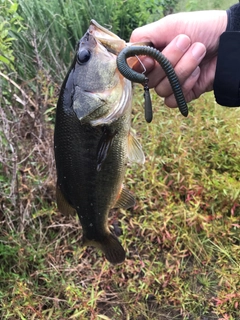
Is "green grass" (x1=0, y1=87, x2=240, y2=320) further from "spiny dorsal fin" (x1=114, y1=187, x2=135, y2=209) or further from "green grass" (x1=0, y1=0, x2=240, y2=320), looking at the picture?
"spiny dorsal fin" (x1=114, y1=187, x2=135, y2=209)

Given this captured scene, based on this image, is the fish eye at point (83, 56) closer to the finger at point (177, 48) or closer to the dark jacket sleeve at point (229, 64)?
the finger at point (177, 48)

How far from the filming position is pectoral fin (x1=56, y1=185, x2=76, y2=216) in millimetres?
1737

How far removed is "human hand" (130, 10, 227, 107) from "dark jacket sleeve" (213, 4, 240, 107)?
2.3 inches

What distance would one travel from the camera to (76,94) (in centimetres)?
151

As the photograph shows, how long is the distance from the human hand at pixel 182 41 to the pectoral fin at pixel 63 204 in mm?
637

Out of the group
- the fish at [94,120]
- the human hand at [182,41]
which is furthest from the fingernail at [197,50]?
the fish at [94,120]

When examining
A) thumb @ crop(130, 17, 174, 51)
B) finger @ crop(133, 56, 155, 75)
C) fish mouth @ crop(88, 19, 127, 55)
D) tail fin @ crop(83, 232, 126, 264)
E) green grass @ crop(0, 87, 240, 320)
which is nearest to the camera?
fish mouth @ crop(88, 19, 127, 55)

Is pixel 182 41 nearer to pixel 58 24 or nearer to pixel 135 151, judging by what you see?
pixel 135 151

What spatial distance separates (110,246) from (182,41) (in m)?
1.06

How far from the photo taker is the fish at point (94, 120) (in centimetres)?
147

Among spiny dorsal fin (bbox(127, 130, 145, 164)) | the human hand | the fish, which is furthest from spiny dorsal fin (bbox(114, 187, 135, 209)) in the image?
the human hand

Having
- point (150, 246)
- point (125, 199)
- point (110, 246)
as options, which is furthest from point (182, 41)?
point (150, 246)

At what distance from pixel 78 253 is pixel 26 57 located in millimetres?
1825

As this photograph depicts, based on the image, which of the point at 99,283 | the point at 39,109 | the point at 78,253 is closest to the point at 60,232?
the point at 78,253
